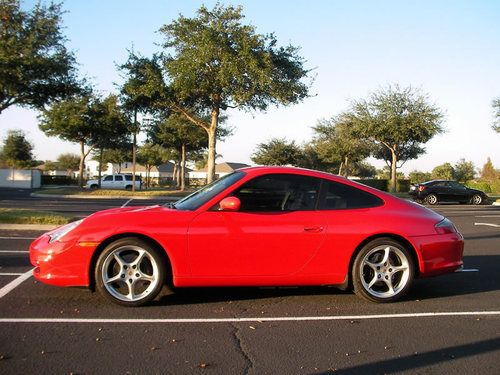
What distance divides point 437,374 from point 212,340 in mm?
1755

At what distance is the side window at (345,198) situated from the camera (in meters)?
5.60

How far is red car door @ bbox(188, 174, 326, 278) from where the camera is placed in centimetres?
520

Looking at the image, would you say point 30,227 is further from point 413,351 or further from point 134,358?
point 413,351

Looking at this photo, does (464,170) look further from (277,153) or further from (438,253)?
(438,253)

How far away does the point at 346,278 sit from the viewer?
18.0 feet

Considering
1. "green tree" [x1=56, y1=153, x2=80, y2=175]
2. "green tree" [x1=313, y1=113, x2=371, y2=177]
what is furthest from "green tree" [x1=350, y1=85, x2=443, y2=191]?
"green tree" [x1=56, y1=153, x2=80, y2=175]

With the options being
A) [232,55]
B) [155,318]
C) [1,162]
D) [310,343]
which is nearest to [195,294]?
[155,318]

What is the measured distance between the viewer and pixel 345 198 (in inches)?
223

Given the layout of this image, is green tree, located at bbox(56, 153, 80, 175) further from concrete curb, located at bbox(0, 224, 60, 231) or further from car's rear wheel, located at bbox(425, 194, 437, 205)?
concrete curb, located at bbox(0, 224, 60, 231)

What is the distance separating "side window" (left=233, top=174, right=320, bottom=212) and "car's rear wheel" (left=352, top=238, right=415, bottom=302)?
771 millimetres

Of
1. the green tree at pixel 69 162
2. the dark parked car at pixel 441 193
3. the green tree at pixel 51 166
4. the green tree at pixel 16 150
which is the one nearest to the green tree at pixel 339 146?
the dark parked car at pixel 441 193

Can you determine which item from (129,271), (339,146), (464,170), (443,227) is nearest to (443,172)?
(464,170)

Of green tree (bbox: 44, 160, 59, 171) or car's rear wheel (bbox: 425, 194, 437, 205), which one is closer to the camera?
car's rear wheel (bbox: 425, 194, 437, 205)

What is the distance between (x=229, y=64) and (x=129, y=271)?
69.2 feet
